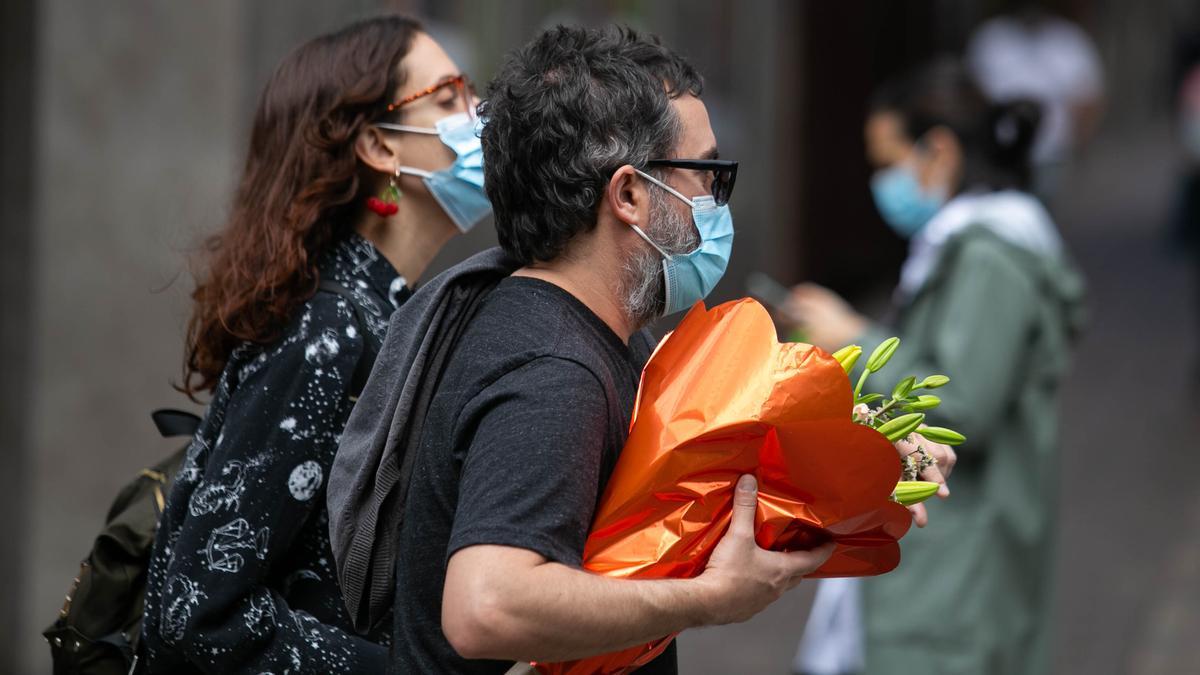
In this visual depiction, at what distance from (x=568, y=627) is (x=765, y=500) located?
1.18ft

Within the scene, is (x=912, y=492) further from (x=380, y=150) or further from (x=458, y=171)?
(x=380, y=150)

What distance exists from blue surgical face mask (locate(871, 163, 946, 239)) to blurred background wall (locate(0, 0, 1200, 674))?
1757 millimetres

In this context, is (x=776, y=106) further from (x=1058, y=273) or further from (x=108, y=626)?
(x=108, y=626)

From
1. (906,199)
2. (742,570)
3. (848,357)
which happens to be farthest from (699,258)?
(906,199)

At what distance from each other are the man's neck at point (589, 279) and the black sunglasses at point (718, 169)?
164 millimetres

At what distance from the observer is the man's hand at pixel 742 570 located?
6.62ft

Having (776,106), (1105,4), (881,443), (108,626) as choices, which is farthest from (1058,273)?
(1105,4)

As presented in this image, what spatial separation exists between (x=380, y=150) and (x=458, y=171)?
0.48ft

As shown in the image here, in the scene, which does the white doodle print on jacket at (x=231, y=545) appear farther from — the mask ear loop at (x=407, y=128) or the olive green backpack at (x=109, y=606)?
the mask ear loop at (x=407, y=128)

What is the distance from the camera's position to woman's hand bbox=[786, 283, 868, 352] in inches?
185

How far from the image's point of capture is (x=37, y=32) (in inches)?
190

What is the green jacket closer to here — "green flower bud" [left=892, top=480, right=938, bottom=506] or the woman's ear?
the woman's ear

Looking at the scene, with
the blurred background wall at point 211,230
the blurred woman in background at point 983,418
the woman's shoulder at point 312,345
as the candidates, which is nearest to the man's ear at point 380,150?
the woman's shoulder at point 312,345

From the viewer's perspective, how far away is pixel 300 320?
2512 millimetres
